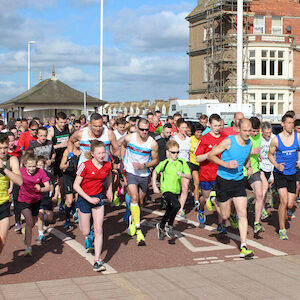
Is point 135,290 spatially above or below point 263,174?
below

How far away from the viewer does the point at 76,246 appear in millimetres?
8508

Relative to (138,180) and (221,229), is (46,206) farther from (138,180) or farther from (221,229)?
(221,229)

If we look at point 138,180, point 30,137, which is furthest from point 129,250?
point 30,137

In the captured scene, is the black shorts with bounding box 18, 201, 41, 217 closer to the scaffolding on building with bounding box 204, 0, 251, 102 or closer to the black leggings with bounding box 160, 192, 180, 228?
the black leggings with bounding box 160, 192, 180, 228

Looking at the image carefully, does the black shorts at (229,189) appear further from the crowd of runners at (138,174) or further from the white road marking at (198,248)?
the white road marking at (198,248)

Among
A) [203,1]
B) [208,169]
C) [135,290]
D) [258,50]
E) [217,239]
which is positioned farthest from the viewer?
[203,1]

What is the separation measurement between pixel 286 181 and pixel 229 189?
1.66m

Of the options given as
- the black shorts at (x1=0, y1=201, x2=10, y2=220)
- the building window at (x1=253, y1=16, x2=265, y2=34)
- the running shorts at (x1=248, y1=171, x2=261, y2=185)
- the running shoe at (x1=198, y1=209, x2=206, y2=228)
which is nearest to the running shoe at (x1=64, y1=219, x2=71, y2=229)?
the running shoe at (x1=198, y1=209, x2=206, y2=228)

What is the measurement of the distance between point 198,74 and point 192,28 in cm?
447

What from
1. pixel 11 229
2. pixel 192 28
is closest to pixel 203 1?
pixel 192 28

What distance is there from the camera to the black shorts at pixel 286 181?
30.9 feet

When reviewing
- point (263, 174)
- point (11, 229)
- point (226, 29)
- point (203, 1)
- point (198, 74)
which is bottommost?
point (11, 229)

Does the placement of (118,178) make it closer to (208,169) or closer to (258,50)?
(208,169)

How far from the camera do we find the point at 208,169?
9992mm
